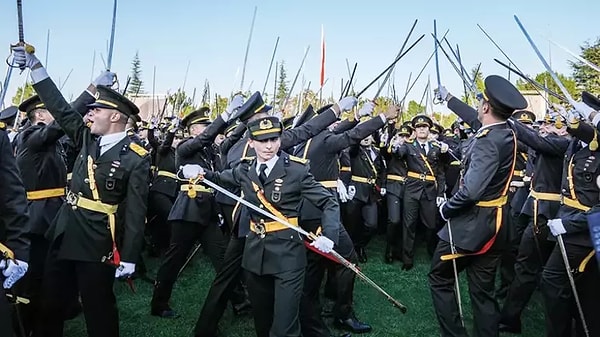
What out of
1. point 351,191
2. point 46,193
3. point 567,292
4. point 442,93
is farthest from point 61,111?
point 351,191

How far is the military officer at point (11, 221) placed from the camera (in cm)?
281

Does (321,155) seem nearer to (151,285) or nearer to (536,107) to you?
(151,285)

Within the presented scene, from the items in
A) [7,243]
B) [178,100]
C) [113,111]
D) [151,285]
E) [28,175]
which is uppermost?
[113,111]

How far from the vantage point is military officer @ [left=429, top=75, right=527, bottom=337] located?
174 inches

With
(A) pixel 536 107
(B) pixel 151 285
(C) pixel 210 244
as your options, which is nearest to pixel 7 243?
(C) pixel 210 244

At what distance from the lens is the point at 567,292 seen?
458 centimetres

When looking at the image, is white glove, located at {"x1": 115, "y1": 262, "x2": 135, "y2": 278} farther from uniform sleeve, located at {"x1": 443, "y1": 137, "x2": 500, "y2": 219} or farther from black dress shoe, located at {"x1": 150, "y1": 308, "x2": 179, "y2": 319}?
uniform sleeve, located at {"x1": 443, "y1": 137, "x2": 500, "y2": 219}

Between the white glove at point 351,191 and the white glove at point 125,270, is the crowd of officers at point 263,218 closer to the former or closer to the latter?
the white glove at point 125,270

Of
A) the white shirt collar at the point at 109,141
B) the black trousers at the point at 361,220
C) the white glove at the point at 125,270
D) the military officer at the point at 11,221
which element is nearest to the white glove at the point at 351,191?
the black trousers at the point at 361,220

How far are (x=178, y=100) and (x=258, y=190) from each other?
29.5 feet

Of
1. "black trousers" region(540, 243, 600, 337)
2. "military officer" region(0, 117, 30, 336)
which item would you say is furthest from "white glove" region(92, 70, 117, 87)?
"black trousers" region(540, 243, 600, 337)

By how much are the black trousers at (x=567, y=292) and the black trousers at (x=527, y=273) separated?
0.77 m

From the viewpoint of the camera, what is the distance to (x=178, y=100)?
1262cm

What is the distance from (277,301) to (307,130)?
2054 millimetres
